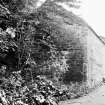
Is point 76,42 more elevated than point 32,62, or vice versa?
point 76,42

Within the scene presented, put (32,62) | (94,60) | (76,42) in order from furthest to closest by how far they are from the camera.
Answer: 1. (94,60)
2. (76,42)
3. (32,62)

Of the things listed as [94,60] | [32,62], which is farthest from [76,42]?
[32,62]

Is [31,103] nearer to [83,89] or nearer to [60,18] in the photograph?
[83,89]

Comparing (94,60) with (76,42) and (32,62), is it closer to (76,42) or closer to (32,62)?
(76,42)

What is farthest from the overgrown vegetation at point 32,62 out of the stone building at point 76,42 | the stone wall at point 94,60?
the stone wall at point 94,60

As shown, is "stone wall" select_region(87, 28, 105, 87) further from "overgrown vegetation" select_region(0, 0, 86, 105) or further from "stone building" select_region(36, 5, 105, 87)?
"overgrown vegetation" select_region(0, 0, 86, 105)

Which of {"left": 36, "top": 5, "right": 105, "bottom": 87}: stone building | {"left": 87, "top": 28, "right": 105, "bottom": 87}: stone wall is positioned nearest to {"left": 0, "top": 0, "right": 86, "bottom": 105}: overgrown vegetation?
{"left": 36, "top": 5, "right": 105, "bottom": 87}: stone building

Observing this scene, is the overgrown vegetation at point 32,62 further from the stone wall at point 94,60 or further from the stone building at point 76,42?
the stone wall at point 94,60

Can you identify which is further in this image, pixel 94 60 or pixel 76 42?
pixel 94 60

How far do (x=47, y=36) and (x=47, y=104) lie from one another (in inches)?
171

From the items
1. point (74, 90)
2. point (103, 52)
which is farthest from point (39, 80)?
point (103, 52)

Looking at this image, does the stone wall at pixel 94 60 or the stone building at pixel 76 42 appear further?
the stone wall at pixel 94 60

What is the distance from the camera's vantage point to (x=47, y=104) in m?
7.11

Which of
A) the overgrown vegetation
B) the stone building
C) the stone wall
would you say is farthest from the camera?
the stone wall
